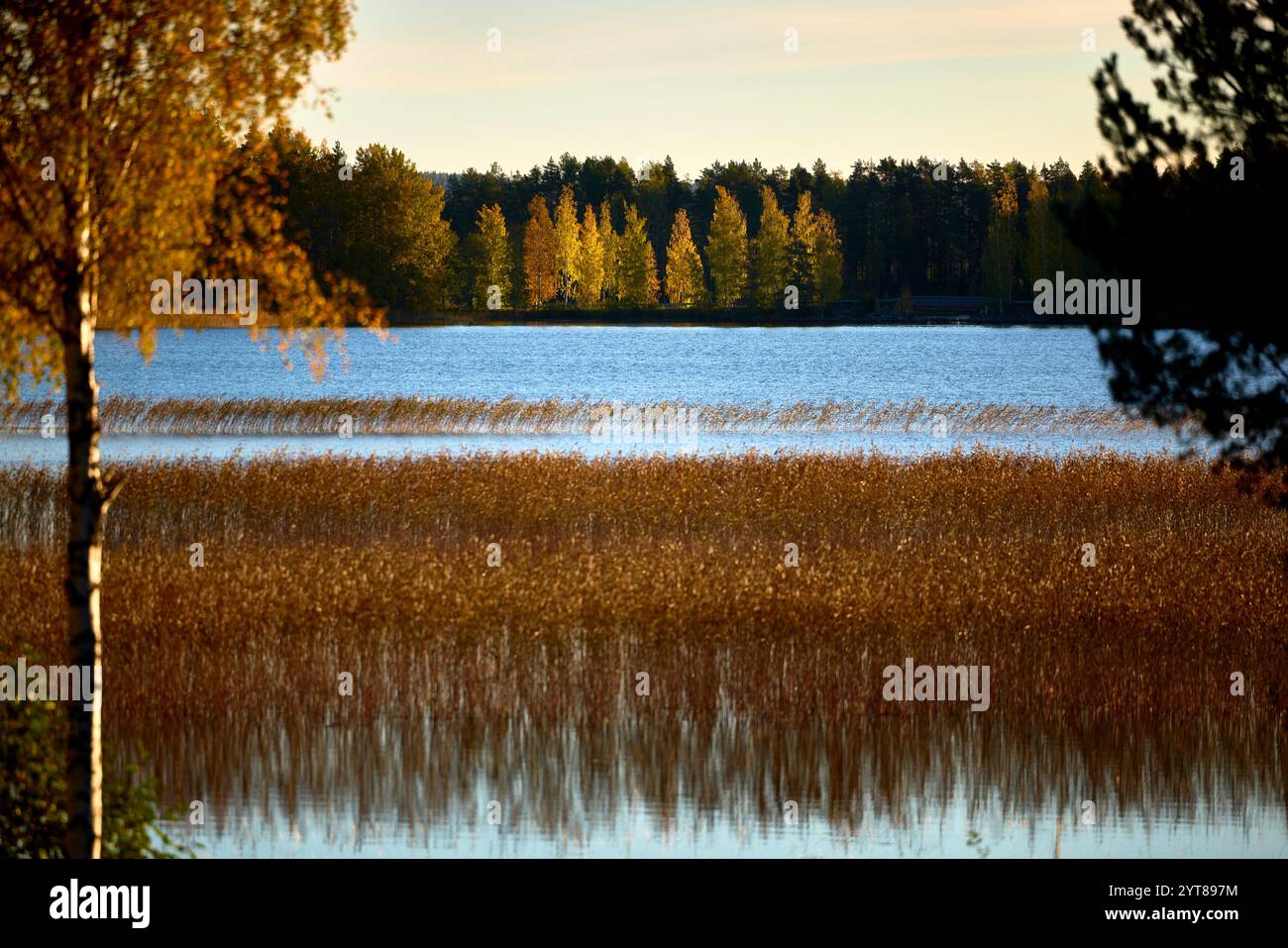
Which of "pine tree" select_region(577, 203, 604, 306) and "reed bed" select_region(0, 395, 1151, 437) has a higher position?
"pine tree" select_region(577, 203, 604, 306)

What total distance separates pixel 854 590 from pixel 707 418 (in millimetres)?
31972

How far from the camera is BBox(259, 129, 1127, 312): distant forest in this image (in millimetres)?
113625

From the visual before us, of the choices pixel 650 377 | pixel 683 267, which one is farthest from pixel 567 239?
pixel 650 377

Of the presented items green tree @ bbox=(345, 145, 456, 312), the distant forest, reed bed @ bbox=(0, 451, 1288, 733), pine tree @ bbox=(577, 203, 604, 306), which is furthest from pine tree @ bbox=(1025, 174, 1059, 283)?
reed bed @ bbox=(0, 451, 1288, 733)

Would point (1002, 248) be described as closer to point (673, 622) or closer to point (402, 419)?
point (402, 419)

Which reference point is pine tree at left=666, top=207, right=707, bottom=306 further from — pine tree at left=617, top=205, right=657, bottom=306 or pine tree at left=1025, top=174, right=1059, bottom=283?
pine tree at left=1025, top=174, right=1059, bottom=283

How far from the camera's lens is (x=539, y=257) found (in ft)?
415

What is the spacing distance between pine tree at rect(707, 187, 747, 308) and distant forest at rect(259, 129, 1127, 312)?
129 millimetres

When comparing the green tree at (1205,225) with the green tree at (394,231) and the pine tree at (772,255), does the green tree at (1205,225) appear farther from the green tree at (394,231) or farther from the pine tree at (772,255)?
the pine tree at (772,255)

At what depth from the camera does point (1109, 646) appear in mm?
14227

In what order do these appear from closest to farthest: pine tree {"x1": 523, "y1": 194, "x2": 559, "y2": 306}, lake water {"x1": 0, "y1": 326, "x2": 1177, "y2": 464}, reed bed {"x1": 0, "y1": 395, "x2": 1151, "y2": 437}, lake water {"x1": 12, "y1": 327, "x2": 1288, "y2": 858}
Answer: lake water {"x1": 12, "y1": 327, "x2": 1288, "y2": 858}
lake water {"x1": 0, "y1": 326, "x2": 1177, "y2": 464}
reed bed {"x1": 0, "y1": 395, "x2": 1151, "y2": 437}
pine tree {"x1": 523, "y1": 194, "x2": 559, "y2": 306}

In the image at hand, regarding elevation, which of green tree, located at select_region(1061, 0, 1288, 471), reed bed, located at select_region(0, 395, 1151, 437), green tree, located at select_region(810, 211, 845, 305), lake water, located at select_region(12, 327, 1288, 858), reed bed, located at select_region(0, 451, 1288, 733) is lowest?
lake water, located at select_region(12, 327, 1288, 858)

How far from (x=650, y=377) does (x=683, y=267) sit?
1989 inches
